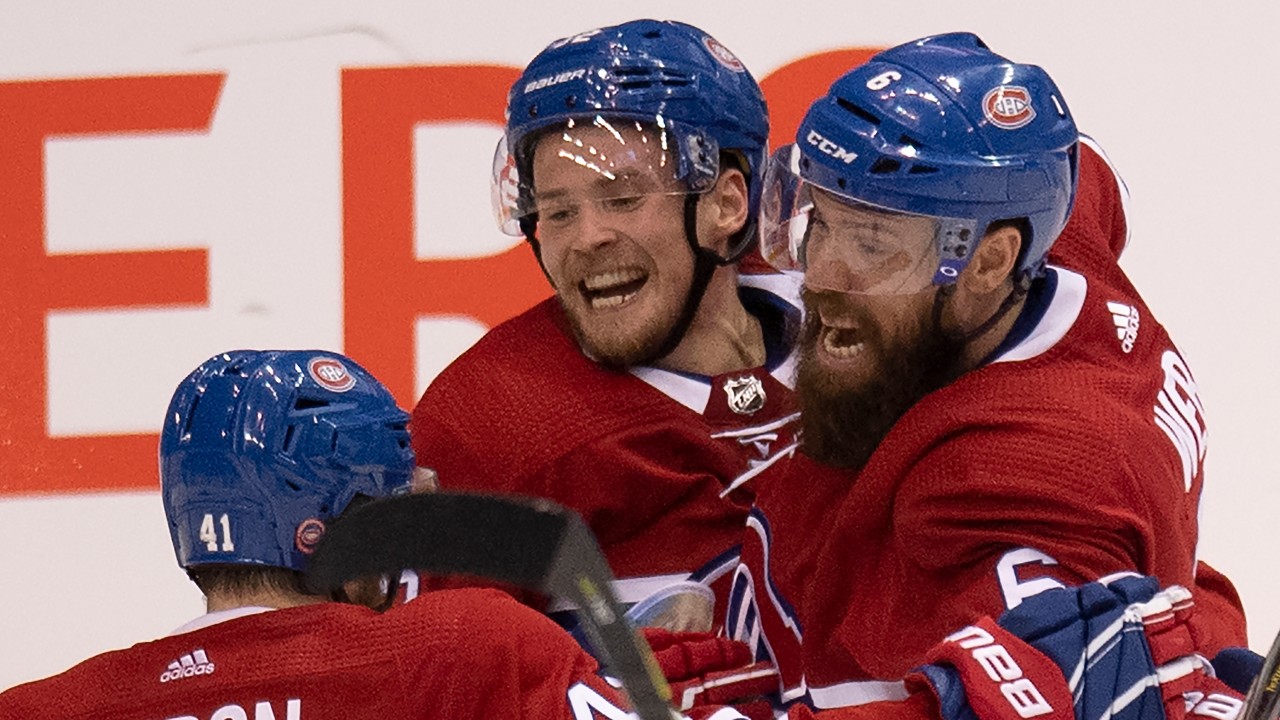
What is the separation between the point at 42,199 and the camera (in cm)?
321

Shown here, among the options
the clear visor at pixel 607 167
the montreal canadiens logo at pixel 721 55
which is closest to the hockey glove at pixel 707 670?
the clear visor at pixel 607 167

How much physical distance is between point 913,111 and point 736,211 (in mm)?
580

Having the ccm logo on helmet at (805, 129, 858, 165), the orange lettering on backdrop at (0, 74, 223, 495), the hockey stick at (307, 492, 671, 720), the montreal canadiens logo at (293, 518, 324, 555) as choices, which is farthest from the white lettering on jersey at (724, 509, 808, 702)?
the orange lettering on backdrop at (0, 74, 223, 495)

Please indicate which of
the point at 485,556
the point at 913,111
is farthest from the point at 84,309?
the point at 485,556

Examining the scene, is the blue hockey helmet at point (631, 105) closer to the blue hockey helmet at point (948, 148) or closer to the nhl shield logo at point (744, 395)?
the nhl shield logo at point (744, 395)

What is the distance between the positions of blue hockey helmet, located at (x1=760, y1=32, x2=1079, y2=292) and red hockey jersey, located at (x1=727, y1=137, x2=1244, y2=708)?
0.10 meters

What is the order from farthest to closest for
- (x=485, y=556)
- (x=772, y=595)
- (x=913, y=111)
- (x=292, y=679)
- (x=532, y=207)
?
(x=532, y=207) < (x=772, y=595) < (x=913, y=111) < (x=292, y=679) < (x=485, y=556)

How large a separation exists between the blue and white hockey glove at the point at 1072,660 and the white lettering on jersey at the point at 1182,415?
0.71 feet

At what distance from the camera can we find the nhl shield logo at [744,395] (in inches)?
98.7

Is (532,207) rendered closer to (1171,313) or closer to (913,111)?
(913,111)

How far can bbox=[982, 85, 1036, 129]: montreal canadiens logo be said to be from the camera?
6.61 ft

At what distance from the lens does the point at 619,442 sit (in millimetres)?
2402

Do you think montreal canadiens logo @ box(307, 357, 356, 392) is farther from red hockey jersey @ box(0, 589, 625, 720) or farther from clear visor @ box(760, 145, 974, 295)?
clear visor @ box(760, 145, 974, 295)

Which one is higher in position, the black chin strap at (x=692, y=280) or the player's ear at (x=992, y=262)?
the player's ear at (x=992, y=262)
